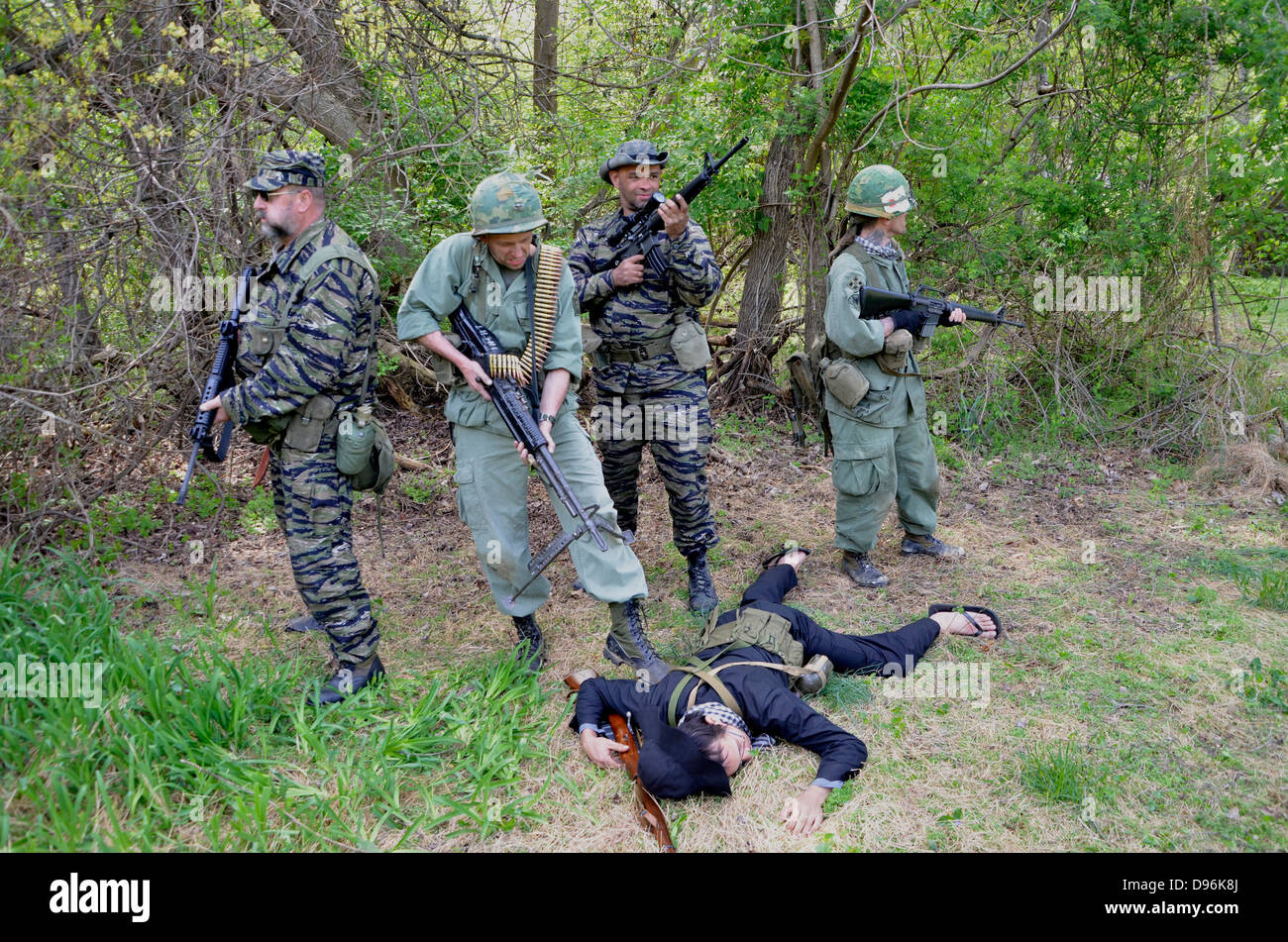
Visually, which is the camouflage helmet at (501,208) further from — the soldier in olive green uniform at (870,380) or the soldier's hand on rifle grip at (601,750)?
the soldier's hand on rifle grip at (601,750)

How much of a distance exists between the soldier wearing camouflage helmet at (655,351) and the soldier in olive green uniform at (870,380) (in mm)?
796

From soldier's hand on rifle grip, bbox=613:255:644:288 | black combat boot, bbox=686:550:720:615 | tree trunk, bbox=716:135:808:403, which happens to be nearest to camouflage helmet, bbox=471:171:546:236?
soldier's hand on rifle grip, bbox=613:255:644:288

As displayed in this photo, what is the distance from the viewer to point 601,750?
324 centimetres

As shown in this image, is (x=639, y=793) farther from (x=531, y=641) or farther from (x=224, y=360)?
(x=224, y=360)

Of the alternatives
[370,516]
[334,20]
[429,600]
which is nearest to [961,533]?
[429,600]

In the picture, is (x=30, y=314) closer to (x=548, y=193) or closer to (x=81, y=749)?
(x=81, y=749)

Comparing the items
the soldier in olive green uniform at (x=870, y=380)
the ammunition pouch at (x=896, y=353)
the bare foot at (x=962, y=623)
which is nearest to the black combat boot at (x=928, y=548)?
the soldier in olive green uniform at (x=870, y=380)

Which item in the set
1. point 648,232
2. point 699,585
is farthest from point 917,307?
point 699,585

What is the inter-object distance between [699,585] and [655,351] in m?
1.29

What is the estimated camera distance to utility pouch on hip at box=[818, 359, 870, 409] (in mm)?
4621

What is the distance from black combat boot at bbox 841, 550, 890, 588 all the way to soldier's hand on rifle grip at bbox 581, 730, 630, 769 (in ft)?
6.73

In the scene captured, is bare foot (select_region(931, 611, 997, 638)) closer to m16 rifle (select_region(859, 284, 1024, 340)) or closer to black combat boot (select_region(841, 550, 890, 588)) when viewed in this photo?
black combat boot (select_region(841, 550, 890, 588))

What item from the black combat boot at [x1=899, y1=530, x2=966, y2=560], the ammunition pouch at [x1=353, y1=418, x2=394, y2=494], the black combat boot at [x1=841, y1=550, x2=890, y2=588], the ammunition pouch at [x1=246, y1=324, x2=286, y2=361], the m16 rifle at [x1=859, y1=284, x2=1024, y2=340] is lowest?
the black combat boot at [x1=841, y1=550, x2=890, y2=588]

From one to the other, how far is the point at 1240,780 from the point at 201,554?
17.1ft
